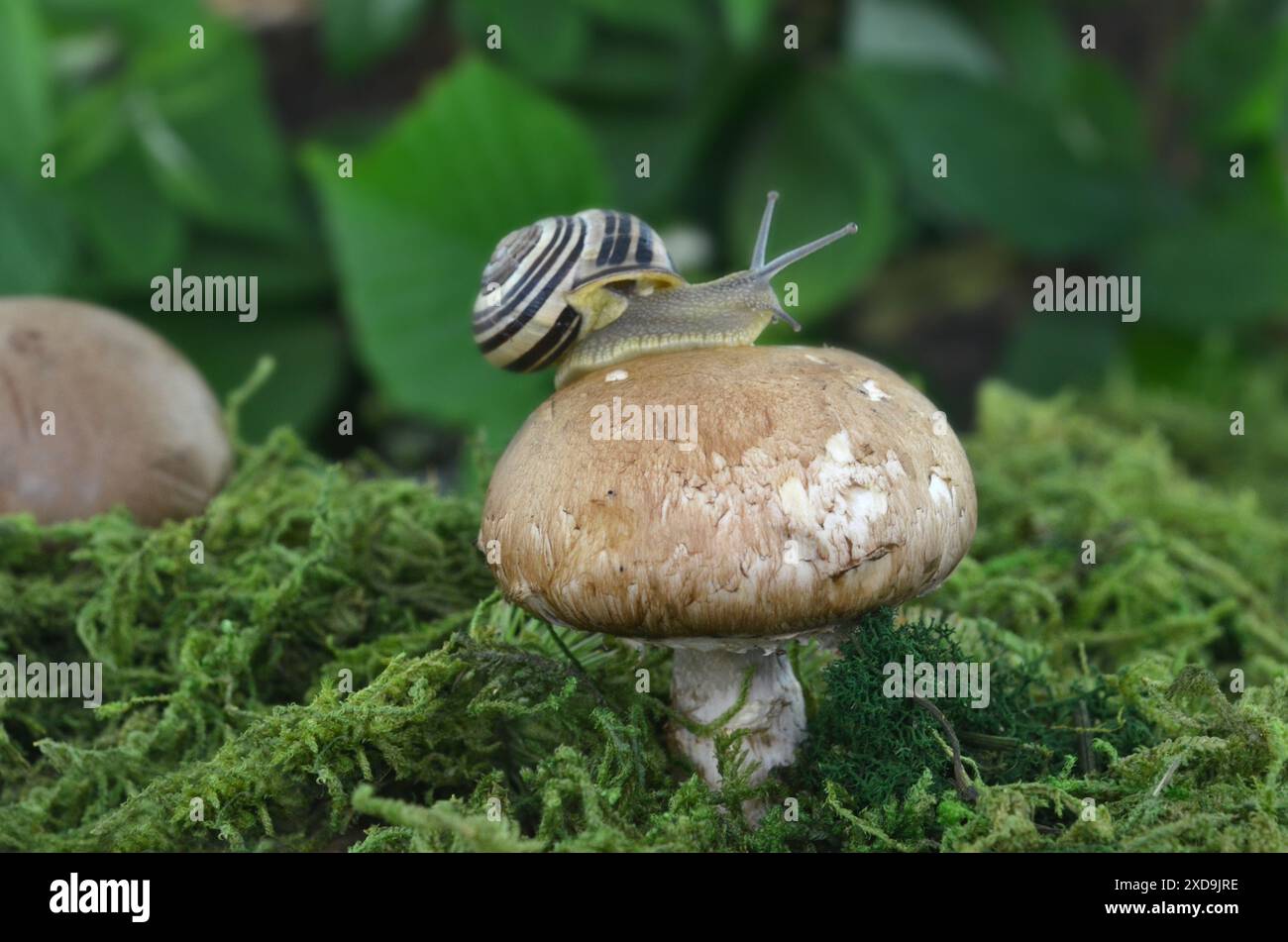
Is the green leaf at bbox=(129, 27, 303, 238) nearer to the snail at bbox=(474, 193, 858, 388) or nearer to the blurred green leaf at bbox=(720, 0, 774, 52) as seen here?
the blurred green leaf at bbox=(720, 0, 774, 52)

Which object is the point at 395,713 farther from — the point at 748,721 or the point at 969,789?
the point at 969,789

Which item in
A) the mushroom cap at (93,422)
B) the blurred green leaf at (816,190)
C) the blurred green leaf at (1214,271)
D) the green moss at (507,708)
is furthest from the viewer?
the blurred green leaf at (1214,271)

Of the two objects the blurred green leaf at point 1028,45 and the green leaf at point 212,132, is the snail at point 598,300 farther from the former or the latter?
the blurred green leaf at point 1028,45

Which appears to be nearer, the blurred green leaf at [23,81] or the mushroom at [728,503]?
the mushroom at [728,503]

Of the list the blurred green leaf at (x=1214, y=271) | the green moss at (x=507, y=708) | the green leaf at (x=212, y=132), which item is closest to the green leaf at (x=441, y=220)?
the green leaf at (x=212, y=132)

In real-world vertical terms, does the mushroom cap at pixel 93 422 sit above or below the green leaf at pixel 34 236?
below

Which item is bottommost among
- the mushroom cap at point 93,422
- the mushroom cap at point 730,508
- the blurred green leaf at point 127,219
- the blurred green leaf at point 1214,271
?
the mushroom cap at point 730,508

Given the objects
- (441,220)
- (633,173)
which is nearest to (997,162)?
(633,173)

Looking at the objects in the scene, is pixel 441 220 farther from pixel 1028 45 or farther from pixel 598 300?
pixel 1028 45
